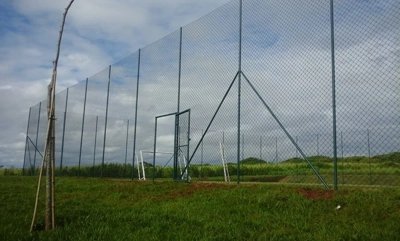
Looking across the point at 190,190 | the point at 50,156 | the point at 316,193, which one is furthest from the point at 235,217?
the point at 190,190

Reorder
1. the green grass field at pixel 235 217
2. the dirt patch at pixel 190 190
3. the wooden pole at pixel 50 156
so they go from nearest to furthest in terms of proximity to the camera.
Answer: the green grass field at pixel 235 217 → the wooden pole at pixel 50 156 → the dirt patch at pixel 190 190

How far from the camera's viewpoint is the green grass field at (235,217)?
13.2 ft

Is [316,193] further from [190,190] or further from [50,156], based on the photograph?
[50,156]

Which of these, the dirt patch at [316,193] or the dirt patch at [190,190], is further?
the dirt patch at [190,190]

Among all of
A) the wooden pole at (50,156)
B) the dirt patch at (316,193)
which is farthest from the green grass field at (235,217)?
A: the wooden pole at (50,156)

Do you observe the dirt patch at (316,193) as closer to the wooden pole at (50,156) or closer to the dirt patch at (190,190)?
the dirt patch at (190,190)

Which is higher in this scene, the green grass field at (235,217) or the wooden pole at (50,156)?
the wooden pole at (50,156)

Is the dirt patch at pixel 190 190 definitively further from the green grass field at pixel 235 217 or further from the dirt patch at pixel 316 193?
the dirt patch at pixel 316 193

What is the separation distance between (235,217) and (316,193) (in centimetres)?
153

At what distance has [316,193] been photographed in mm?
5777

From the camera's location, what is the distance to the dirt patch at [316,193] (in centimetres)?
555

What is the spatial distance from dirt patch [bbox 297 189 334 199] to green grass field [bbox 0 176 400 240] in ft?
0.05

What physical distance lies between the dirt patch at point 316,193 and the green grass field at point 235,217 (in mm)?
15

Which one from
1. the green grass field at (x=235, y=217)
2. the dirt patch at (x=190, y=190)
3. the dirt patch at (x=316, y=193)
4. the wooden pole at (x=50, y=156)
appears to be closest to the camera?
the green grass field at (x=235, y=217)
